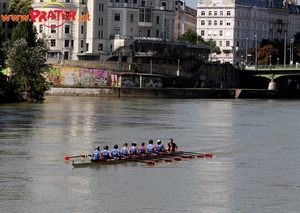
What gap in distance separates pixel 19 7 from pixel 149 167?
98253mm

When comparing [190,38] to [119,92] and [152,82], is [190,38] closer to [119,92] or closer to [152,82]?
[152,82]

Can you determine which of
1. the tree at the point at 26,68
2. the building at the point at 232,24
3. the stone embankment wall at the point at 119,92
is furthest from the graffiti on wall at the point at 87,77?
the building at the point at 232,24

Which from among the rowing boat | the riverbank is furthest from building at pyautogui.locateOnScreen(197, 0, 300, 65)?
the rowing boat

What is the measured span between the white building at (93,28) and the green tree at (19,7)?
27.9 ft

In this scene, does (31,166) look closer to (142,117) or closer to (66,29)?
(142,117)

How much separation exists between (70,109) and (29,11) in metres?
47.5

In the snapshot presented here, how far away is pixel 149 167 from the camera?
5512 cm

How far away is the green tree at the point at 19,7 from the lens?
145500 mm

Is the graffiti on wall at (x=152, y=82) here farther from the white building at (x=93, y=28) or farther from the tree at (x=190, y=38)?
the tree at (x=190, y=38)

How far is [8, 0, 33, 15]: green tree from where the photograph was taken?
477 ft

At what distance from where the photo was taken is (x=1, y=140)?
65.8m

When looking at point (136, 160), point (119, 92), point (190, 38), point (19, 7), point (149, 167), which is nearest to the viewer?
point (149, 167)

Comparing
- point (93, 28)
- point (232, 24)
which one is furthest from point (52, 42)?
point (232, 24)

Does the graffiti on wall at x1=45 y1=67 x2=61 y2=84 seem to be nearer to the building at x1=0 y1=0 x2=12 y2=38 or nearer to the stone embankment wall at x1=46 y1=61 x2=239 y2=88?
the stone embankment wall at x1=46 y1=61 x2=239 y2=88
